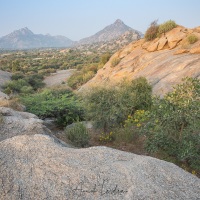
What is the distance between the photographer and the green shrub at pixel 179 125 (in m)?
8.33

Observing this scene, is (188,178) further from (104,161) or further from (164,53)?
(164,53)

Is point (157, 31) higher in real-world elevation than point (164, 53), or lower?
higher

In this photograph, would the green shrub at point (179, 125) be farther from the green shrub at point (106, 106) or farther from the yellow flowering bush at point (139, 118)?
the green shrub at point (106, 106)

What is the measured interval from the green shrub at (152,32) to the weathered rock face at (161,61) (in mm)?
674

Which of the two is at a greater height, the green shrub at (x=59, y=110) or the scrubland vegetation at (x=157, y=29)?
the scrubland vegetation at (x=157, y=29)

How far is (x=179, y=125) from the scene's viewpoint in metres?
9.17

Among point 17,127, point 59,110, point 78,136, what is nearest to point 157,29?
point 59,110

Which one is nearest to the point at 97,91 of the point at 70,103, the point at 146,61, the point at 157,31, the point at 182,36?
the point at 70,103

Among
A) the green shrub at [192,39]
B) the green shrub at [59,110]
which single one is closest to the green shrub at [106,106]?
the green shrub at [59,110]

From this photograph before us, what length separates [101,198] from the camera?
4715 mm

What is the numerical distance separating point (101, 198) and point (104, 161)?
1163 mm

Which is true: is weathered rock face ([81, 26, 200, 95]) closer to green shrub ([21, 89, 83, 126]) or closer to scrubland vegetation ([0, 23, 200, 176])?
scrubland vegetation ([0, 23, 200, 176])

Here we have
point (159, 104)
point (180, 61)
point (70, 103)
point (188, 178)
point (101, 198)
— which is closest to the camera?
point (101, 198)

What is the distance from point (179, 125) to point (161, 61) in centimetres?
1354
